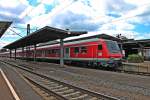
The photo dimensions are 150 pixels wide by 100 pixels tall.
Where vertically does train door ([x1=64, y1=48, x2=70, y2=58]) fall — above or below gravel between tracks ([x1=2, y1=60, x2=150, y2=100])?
above

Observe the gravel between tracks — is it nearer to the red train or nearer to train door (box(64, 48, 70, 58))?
the red train

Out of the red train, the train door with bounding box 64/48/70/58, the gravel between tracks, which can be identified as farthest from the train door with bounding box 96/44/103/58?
the train door with bounding box 64/48/70/58

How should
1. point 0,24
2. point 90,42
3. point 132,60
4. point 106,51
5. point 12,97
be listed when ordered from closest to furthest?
point 12,97 < point 106,51 < point 90,42 < point 0,24 < point 132,60

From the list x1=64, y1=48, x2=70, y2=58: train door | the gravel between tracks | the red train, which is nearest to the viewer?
the gravel between tracks

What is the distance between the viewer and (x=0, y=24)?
36.9 meters

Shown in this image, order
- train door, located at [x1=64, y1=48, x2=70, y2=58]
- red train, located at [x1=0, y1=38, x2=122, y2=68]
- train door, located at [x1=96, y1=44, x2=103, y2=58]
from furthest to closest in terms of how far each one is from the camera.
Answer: train door, located at [x1=64, y1=48, x2=70, y2=58] < train door, located at [x1=96, y1=44, x2=103, y2=58] < red train, located at [x1=0, y1=38, x2=122, y2=68]

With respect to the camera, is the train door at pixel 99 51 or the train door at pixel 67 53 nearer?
the train door at pixel 99 51

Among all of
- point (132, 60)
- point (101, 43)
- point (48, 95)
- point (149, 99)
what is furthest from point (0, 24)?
point (149, 99)

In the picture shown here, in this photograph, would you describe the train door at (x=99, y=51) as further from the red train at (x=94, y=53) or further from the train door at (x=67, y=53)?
the train door at (x=67, y=53)

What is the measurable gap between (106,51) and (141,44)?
1037 inches

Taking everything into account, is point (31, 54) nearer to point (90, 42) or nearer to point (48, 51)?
point (48, 51)

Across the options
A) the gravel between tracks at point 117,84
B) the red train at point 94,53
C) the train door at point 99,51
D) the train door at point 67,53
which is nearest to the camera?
the gravel between tracks at point 117,84

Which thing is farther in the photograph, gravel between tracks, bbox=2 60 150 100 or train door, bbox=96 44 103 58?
train door, bbox=96 44 103 58

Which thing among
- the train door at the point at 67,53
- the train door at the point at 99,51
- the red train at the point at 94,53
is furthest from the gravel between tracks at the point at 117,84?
the train door at the point at 67,53
